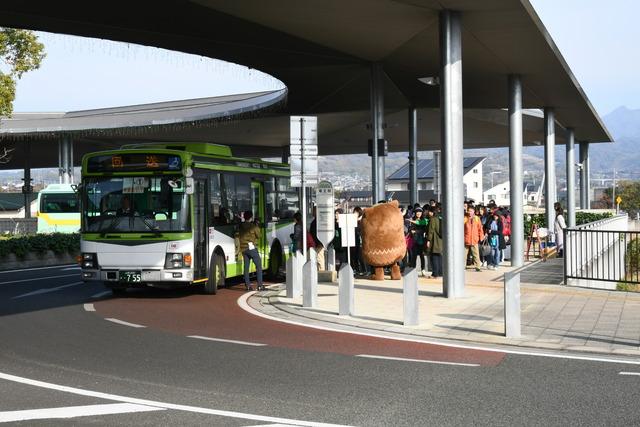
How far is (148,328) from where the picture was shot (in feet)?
43.2

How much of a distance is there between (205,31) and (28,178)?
1909 inches

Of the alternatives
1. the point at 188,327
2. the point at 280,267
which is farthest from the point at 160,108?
the point at 188,327

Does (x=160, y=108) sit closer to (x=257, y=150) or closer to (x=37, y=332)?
(x=257, y=150)

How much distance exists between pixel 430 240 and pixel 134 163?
7.25 m

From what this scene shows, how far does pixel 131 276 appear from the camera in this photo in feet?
55.7

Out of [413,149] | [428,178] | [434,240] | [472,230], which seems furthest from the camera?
[428,178]

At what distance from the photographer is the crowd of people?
812 inches

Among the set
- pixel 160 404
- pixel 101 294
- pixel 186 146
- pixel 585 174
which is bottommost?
pixel 101 294

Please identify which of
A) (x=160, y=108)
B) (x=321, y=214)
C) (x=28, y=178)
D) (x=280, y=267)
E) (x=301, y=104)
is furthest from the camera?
(x=28, y=178)

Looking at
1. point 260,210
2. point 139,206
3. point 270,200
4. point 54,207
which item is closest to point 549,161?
point 270,200

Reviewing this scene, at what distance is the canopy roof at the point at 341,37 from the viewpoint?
17656 millimetres

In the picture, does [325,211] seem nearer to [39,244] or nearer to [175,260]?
[175,260]

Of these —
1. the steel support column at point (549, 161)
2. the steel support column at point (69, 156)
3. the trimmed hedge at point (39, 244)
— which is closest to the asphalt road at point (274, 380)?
the trimmed hedge at point (39, 244)

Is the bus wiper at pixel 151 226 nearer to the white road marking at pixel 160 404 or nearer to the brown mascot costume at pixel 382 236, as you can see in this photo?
the brown mascot costume at pixel 382 236
